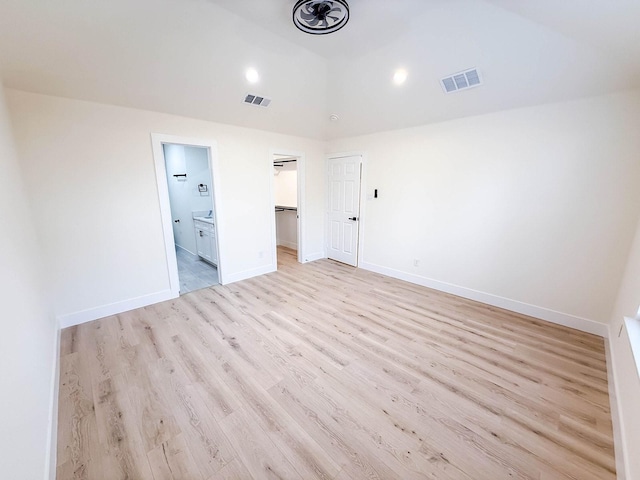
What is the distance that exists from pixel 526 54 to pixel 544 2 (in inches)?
26.1

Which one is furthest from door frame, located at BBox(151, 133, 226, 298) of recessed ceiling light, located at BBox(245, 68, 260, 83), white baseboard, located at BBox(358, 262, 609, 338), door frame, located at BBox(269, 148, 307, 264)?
white baseboard, located at BBox(358, 262, 609, 338)

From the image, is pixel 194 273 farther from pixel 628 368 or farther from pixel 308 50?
pixel 628 368

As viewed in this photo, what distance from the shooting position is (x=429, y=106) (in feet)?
10.3

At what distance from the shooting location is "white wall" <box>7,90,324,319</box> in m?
2.43

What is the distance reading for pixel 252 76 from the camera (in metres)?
2.81

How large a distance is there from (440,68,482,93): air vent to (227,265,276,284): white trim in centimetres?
360

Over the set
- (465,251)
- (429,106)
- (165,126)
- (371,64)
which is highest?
(371,64)

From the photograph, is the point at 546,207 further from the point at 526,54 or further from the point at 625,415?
the point at 625,415

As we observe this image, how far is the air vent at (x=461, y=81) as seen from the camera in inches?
99.6

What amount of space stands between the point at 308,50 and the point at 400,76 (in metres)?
1.08

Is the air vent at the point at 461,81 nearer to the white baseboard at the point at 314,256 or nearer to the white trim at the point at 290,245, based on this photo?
the white baseboard at the point at 314,256

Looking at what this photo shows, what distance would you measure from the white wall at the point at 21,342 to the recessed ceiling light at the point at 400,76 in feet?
11.5

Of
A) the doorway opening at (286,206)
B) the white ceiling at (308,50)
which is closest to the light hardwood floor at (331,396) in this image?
the white ceiling at (308,50)

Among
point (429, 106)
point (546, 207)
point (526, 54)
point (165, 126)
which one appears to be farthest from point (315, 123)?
point (546, 207)
